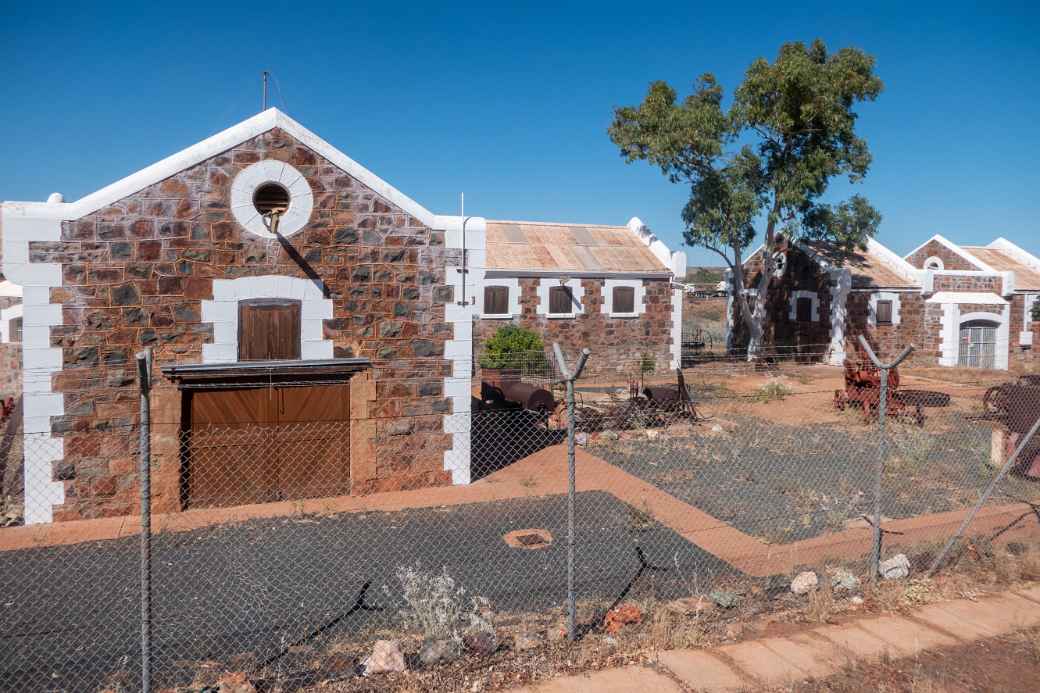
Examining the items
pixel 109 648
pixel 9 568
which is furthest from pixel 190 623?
pixel 9 568

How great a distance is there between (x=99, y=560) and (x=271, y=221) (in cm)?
474

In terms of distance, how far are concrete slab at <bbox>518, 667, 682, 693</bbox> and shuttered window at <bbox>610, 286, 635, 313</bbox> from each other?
21637mm

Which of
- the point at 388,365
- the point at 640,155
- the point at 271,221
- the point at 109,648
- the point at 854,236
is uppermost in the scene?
the point at 640,155

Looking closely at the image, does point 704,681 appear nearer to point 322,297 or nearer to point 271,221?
point 322,297

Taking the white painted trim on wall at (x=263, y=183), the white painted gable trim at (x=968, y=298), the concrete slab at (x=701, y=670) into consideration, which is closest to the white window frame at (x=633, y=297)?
the white painted gable trim at (x=968, y=298)

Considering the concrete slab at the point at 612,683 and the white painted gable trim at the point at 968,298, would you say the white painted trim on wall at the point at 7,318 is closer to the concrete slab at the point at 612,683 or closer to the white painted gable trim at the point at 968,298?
the concrete slab at the point at 612,683

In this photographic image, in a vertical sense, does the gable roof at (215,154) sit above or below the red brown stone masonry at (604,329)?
above

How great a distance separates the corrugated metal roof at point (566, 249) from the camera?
26125 millimetres

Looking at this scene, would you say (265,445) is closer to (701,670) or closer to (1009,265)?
(701,670)

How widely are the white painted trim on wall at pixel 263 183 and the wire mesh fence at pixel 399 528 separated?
2264 mm

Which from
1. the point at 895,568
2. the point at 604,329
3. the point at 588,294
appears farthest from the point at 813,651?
the point at 604,329

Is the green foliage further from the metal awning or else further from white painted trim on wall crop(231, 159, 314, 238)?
white painted trim on wall crop(231, 159, 314, 238)

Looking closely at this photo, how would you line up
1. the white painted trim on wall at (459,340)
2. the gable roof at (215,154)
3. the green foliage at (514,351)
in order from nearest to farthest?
the gable roof at (215,154) → the white painted trim on wall at (459,340) → the green foliage at (514,351)

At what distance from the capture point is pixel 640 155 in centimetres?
2791
